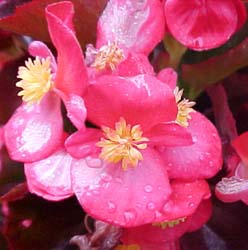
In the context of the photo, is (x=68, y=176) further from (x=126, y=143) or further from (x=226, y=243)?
(x=226, y=243)

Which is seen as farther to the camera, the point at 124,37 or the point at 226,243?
the point at 226,243

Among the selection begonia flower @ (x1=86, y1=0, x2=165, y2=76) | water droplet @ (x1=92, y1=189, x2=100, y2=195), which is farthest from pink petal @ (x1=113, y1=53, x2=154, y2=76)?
water droplet @ (x1=92, y1=189, x2=100, y2=195)

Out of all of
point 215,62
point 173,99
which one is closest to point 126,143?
point 173,99

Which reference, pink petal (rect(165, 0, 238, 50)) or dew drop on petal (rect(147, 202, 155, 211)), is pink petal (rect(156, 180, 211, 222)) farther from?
pink petal (rect(165, 0, 238, 50))

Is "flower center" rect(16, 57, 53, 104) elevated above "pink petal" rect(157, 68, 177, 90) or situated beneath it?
elevated above

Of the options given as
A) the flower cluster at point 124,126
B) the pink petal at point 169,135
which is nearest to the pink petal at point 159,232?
the flower cluster at point 124,126

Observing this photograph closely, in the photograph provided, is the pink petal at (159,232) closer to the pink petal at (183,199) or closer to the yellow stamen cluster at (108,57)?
the pink petal at (183,199)
